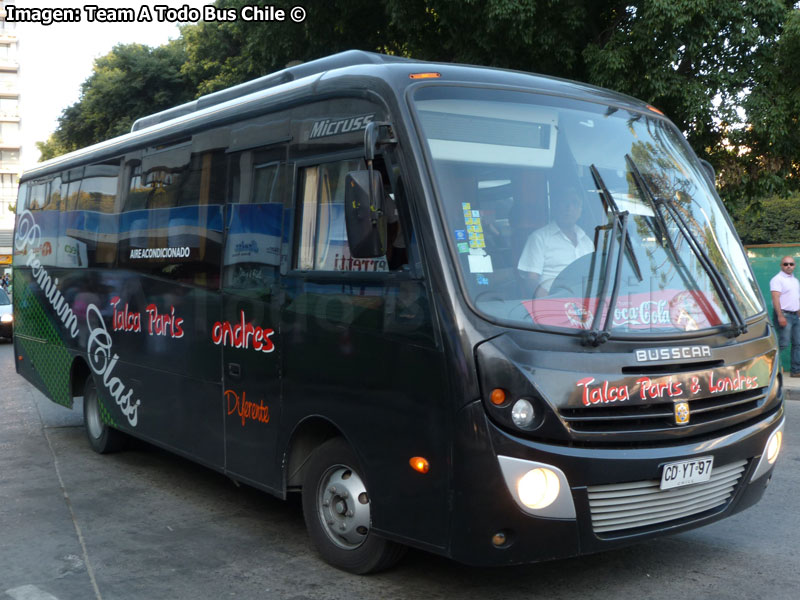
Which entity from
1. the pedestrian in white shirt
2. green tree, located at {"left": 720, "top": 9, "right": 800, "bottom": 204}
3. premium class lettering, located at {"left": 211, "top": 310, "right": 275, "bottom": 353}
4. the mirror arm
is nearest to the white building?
green tree, located at {"left": 720, "top": 9, "right": 800, "bottom": 204}

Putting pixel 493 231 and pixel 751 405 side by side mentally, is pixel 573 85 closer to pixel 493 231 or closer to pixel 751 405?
pixel 493 231

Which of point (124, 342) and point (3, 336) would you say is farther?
point (3, 336)

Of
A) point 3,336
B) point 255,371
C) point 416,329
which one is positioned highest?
point 416,329

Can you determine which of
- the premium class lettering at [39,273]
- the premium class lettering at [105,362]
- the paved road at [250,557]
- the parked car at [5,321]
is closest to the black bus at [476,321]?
the paved road at [250,557]

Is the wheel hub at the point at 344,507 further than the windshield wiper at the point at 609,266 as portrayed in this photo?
Yes

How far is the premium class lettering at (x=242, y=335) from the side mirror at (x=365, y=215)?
4.28ft

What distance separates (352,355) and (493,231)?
3.18 ft

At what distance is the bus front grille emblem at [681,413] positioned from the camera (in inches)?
171

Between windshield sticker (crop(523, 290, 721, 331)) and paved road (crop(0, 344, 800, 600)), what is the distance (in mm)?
1320

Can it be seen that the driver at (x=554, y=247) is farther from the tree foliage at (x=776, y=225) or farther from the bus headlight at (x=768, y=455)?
the tree foliage at (x=776, y=225)

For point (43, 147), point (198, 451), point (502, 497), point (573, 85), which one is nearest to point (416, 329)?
point (502, 497)

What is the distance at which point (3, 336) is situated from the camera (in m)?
23.5

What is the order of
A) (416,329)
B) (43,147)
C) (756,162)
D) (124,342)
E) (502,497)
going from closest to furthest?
(502,497)
(416,329)
(124,342)
(756,162)
(43,147)

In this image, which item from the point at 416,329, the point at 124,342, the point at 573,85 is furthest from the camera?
the point at 124,342
